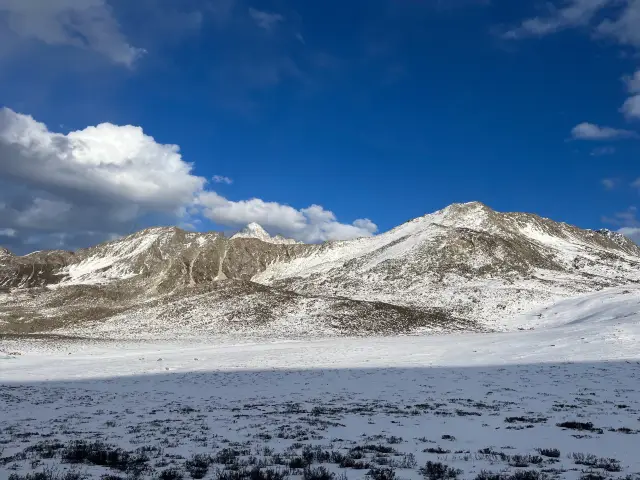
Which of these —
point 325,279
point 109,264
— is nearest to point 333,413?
point 325,279

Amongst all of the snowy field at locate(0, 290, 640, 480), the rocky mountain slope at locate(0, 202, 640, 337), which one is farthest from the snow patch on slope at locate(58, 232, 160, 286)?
the snowy field at locate(0, 290, 640, 480)

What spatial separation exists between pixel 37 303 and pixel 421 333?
107 metres

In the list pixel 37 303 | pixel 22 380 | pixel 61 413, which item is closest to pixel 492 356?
pixel 61 413

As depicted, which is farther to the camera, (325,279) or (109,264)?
(109,264)

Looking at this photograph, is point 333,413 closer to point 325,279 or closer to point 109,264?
point 325,279

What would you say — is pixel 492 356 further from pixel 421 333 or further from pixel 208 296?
pixel 208 296

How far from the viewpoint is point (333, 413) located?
18.6m

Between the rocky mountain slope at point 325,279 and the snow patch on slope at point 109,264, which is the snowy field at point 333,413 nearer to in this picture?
the rocky mountain slope at point 325,279

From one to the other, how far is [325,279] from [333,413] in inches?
3865

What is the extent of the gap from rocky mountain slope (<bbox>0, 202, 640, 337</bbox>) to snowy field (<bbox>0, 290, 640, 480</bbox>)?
28723 mm

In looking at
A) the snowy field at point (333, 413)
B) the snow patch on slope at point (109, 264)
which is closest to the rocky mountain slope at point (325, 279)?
the snow patch on slope at point (109, 264)

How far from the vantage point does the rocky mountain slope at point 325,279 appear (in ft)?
245

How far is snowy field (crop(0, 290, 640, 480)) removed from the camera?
34.8ft

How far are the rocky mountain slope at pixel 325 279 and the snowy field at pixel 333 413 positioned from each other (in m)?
28.7
